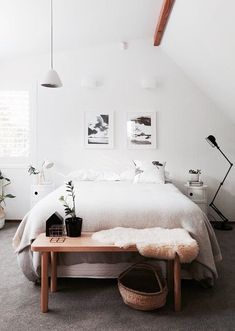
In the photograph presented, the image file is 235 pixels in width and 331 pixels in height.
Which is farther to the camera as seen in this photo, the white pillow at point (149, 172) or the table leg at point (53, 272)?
the white pillow at point (149, 172)

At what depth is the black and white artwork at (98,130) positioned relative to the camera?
4.53 m

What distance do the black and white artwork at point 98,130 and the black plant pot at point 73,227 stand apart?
8.00 ft

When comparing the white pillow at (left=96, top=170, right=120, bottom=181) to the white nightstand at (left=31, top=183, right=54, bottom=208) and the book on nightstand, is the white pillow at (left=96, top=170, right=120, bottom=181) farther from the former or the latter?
the book on nightstand

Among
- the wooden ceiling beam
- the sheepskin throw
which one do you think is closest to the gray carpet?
the sheepskin throw

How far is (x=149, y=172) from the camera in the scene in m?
3.98

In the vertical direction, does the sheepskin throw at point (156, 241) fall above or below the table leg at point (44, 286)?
above

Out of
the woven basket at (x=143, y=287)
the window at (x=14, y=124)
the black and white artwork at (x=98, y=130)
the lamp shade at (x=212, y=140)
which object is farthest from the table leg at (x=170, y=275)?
the window at (x=14, y=124)

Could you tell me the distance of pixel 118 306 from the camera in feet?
6.73

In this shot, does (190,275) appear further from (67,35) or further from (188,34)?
(67,35)

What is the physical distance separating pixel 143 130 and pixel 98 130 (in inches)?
27.9

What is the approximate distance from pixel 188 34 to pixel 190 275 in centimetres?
269

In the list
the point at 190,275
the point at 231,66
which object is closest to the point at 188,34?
the point at 231,66

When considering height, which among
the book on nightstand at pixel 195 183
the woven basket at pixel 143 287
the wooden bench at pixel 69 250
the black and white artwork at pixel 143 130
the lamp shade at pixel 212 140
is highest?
the black and white artwork at pixel 143 130

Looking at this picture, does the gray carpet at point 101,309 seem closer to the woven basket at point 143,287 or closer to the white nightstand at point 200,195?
the woven basket at point 143,287
